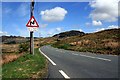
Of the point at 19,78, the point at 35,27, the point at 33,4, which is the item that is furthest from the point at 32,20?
the point at 19,78

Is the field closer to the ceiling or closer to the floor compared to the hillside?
closer to the floor

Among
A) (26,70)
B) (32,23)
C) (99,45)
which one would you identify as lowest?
(26,70)

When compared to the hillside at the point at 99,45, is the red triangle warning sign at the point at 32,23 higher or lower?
higher

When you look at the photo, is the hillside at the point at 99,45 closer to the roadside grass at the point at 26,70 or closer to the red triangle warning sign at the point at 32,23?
the red triangle warning sign at the point at 32,23

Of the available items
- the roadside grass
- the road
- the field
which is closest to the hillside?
the road

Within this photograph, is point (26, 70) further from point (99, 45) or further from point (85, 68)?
point (99, 45)

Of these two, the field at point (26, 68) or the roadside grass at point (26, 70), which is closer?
the roadside grass at point (26, 70)

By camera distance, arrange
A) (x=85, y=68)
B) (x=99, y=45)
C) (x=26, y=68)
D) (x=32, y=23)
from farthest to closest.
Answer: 1. (x=99, y=45)
2. (x=32, y=23)
3. (x=26, y=68)
4. (x=85, y=68)

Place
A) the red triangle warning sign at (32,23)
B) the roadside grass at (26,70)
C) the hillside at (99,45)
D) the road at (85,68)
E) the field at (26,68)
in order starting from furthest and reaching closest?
the hillside at (99,45) → the red triangle warning sign at (32,23) → the field at (26,68) → the roadside grass at (26,70) → the road at (85,68)

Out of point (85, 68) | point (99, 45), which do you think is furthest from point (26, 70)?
point (99, 45)

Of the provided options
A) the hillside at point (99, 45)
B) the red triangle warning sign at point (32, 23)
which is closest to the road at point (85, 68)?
the red triangle warning sign at point (32, 23)

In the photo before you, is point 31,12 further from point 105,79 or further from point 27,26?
point 105,79

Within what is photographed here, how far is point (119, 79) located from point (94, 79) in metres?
0.91

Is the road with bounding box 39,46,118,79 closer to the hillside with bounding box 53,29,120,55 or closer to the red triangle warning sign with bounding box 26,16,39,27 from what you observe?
the red triangle warning sign with bounding box 26,16,39,27
